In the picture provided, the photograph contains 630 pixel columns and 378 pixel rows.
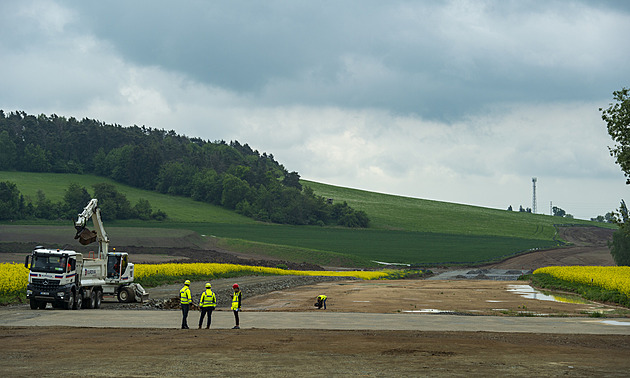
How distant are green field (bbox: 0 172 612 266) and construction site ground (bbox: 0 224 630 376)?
7036 centimetres

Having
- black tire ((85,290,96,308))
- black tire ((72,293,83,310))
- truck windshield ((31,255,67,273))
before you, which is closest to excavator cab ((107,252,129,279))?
black tire ((85,290,96,308))

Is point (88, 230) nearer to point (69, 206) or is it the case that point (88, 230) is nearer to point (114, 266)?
point (114, 266)

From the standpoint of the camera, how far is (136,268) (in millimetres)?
61781

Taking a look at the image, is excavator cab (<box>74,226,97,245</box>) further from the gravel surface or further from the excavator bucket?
the gravel surface

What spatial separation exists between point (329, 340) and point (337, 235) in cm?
12508

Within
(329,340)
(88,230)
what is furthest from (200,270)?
(329,340)

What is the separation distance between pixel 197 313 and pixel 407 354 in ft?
61.3

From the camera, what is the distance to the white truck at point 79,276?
121 ft

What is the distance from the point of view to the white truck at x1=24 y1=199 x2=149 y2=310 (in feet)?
121

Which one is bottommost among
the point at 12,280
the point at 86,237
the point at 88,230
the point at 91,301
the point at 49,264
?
the point at 91,301

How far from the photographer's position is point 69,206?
13612cm

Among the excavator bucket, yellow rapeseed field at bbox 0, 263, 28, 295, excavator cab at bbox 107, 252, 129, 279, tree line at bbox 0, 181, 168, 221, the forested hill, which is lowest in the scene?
yellow rapeseed field at bbox 0, 263, 28, 295

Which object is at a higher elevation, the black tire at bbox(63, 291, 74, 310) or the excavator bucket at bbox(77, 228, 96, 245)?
the excavator bucket at bbox(77, 228, 96, 245)

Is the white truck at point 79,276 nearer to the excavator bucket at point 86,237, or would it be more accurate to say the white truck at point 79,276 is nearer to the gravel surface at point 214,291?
the excavator bucket at point 86,237
